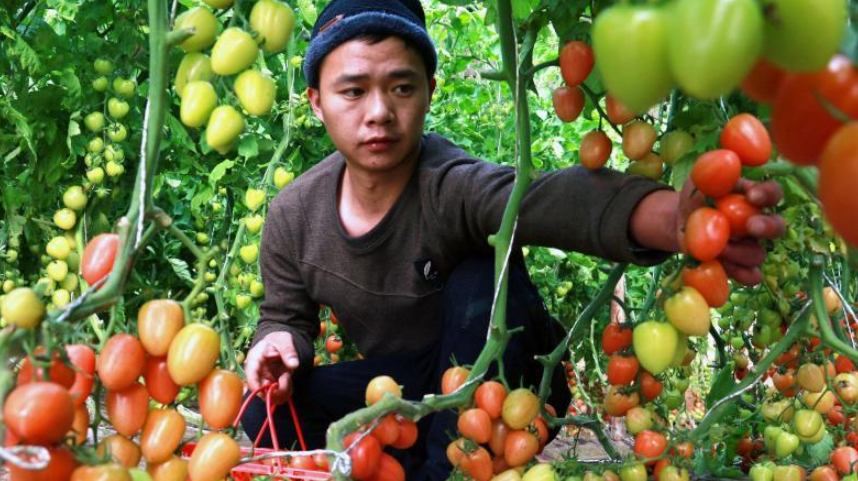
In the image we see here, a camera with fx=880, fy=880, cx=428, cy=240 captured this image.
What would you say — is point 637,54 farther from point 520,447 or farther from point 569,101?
point 520,447

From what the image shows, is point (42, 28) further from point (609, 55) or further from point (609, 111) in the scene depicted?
point (609, 55)

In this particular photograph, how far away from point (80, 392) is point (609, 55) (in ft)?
2.16

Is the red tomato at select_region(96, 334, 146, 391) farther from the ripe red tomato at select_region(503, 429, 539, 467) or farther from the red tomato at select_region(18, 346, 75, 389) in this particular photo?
the ripe red tomato at select_region(503, 429, 539, 467)

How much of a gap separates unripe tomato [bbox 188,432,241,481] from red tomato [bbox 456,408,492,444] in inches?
16.2

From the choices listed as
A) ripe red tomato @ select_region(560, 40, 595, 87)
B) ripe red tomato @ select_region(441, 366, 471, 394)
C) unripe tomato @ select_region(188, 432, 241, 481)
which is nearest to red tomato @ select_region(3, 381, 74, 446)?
unripe tomato @ select_region(188, 432, 241, 481)

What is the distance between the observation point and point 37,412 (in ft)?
2.36

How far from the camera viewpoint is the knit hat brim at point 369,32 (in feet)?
5.74

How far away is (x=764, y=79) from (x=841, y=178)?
84mm

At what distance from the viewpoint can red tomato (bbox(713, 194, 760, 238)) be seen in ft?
3.31

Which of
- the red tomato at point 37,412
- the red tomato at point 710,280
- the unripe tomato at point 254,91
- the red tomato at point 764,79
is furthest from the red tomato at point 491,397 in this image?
the red tomato at point 764,79

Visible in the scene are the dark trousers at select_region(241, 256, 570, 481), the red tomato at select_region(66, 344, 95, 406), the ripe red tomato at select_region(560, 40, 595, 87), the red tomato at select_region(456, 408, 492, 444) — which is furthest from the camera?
the dark trousers at select_region(241, 256, 570, 481)

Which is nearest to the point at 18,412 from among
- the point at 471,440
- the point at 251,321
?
the point at 471,440

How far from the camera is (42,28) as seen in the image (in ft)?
6.81

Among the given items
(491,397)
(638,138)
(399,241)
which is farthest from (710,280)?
(399,241)
